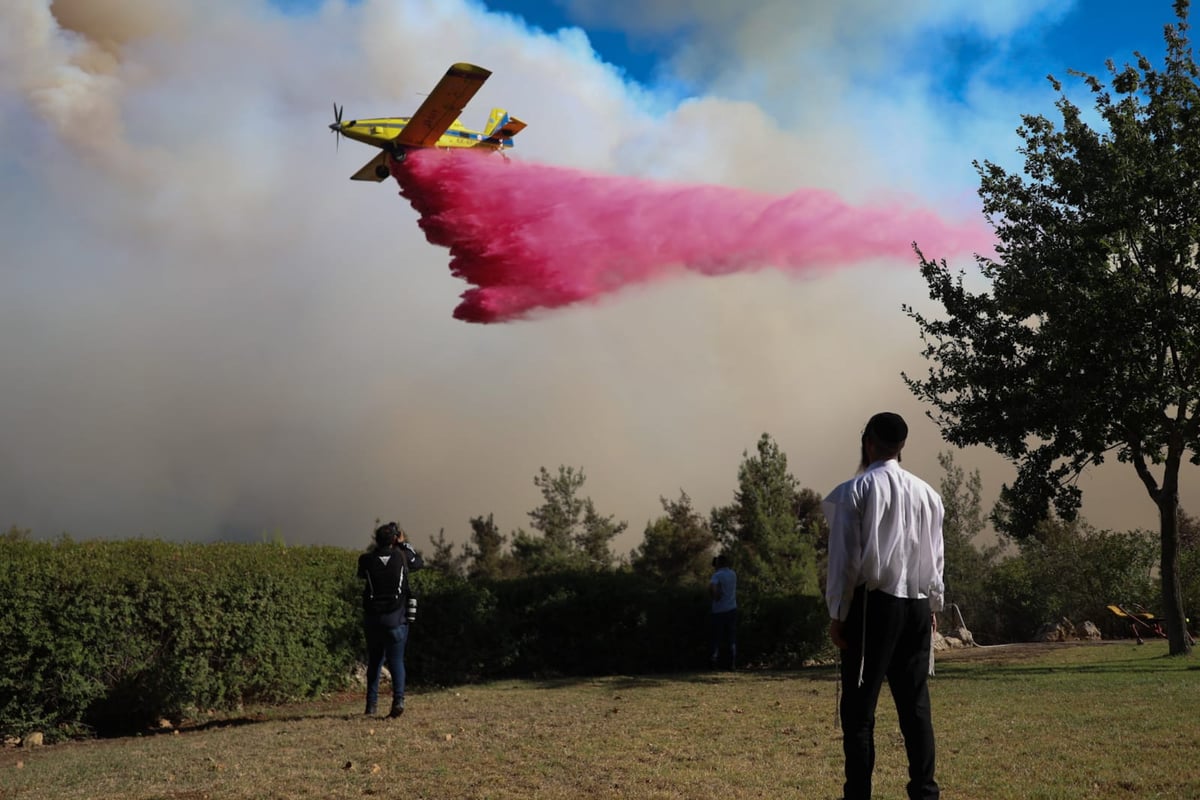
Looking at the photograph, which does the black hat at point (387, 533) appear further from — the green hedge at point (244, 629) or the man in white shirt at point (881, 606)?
the man in white shirt at point (881, 606)

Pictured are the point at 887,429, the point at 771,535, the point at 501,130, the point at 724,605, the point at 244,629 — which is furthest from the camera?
the point at 771,535

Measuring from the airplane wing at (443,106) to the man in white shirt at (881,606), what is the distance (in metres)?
21.0

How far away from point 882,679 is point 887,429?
1.48 m

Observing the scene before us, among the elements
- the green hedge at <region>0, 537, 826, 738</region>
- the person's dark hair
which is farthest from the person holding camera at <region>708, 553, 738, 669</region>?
the person's dark hair

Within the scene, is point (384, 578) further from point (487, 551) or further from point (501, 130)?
point (487, 551)

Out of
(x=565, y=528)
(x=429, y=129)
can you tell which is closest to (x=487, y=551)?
(x=565, y=528)

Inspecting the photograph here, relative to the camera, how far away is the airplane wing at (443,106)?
2462 centimetres

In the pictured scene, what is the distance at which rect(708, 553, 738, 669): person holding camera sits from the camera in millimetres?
18812

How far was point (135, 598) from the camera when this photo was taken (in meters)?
13.1

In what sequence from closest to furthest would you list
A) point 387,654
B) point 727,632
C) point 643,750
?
point 643,750 → point 387,654 → point 727,632

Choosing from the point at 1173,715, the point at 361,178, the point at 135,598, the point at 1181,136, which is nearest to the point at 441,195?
the point at 361,178

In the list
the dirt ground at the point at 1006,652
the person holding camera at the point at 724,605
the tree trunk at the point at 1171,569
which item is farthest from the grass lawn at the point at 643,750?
the dirt ground at the point at 1006,652

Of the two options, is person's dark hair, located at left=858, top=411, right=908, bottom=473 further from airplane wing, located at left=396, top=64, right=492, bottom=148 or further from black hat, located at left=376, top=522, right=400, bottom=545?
airplane wing, located at left=396, top=64, right=492, bottom=148

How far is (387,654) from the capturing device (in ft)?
41.0
